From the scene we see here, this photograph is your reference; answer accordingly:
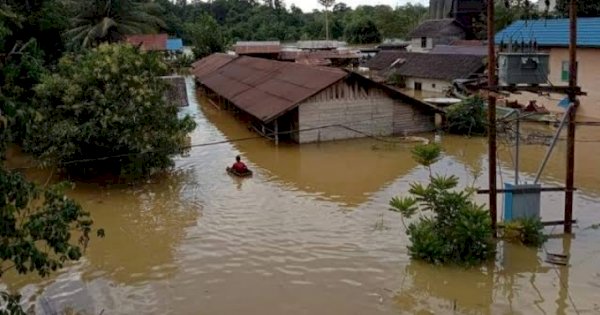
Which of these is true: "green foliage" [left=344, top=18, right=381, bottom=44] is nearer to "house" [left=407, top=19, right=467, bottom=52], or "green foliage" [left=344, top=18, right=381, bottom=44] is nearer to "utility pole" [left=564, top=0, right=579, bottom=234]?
"house" [left=407, top=19, right=467, bottom=52]

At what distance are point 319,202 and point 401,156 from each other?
19.8 ft

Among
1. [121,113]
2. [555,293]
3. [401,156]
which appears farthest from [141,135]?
[555,293]

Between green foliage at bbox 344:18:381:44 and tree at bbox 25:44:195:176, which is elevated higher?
green foliage at bbox 344:18:381:44

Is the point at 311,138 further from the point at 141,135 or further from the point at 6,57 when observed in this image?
the point at 6,57

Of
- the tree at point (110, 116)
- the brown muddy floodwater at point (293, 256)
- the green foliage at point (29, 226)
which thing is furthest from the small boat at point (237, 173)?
the green foliage at point (29, 226)

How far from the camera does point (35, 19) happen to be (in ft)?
74.2

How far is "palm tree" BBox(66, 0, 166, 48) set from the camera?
34484 millimetres

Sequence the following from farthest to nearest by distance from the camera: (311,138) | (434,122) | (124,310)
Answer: (434,122), (311,138), (124,310)

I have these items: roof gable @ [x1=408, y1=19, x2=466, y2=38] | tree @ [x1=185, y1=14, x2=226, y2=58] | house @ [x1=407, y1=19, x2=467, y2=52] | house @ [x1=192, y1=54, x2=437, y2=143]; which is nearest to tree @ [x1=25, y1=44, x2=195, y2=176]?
house @ [x1=192, y1=54, x2=437, y2=143]

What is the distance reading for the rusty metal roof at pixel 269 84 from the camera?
75.7ft

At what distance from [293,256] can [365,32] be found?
70.5 meters

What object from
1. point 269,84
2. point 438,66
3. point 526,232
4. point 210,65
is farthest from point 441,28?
point 526,232

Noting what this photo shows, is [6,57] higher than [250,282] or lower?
higher

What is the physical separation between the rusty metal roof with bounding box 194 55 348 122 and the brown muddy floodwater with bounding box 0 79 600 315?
4.09 meters
